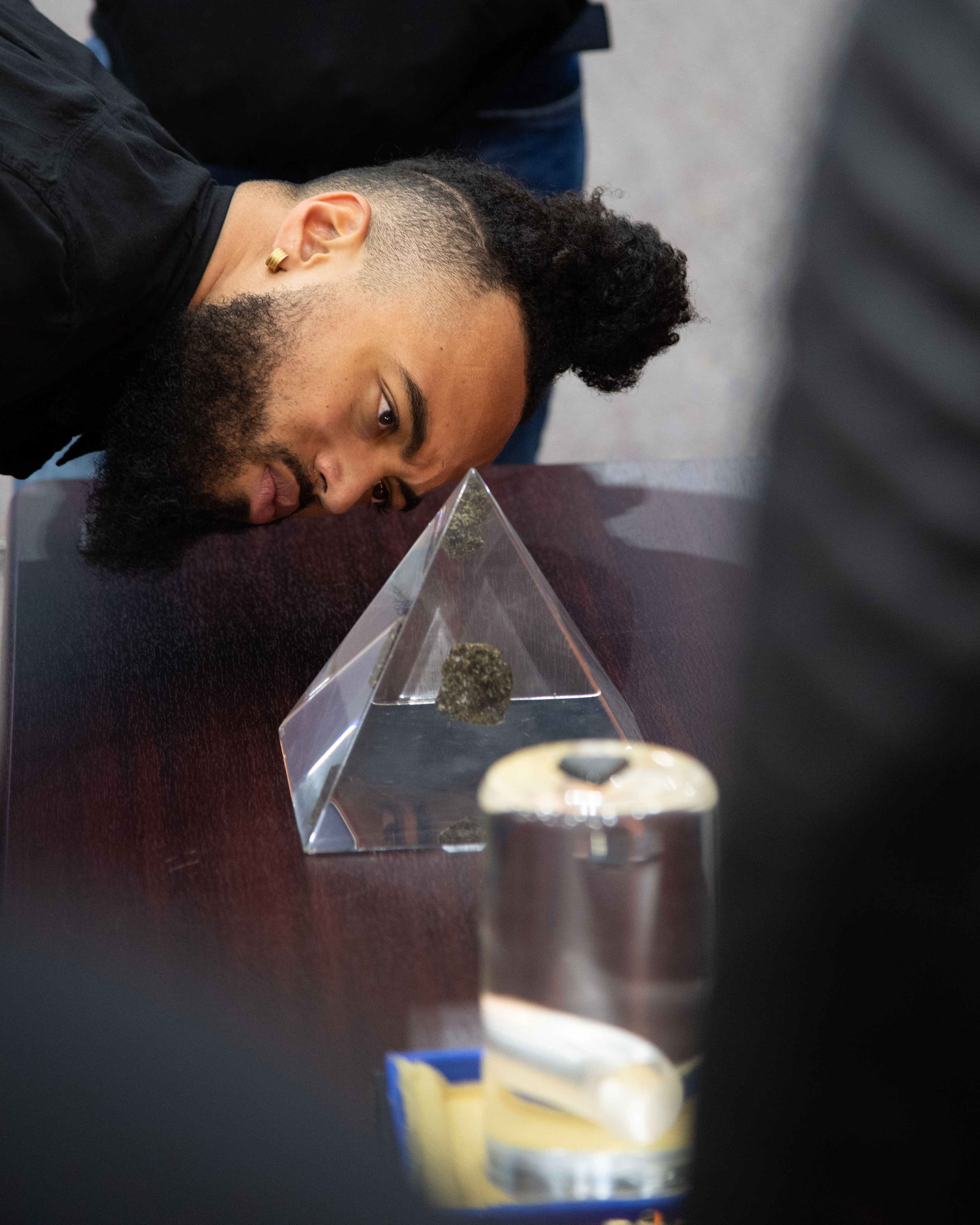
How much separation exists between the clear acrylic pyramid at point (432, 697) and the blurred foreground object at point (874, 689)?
55cm

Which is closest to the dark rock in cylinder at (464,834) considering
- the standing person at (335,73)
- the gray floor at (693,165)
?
the standing person at (335,73)

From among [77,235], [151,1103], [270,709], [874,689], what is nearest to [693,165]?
[77,235]

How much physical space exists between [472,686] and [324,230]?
1.69 ft

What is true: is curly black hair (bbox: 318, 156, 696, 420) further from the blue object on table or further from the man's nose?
the blue object on table

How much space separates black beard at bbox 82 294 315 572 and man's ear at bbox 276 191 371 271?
0.05 meters

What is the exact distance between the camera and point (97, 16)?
1.43 meters

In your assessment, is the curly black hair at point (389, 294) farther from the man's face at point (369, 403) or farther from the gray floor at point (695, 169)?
the gray floor at point (695, 169)

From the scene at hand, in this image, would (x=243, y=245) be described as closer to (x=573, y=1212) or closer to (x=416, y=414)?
(x=416, y=414)

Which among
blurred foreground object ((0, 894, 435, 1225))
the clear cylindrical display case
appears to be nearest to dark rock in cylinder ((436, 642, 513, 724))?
blurred foreground object ((0, 894, 435, 1225))

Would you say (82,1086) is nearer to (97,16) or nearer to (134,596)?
(134,596)

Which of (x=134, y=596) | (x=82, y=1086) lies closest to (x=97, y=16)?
(x=134, y=596)

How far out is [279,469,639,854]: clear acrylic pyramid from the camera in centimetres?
71

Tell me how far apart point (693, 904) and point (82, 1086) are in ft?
0.96

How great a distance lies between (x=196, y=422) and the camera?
1.04m
